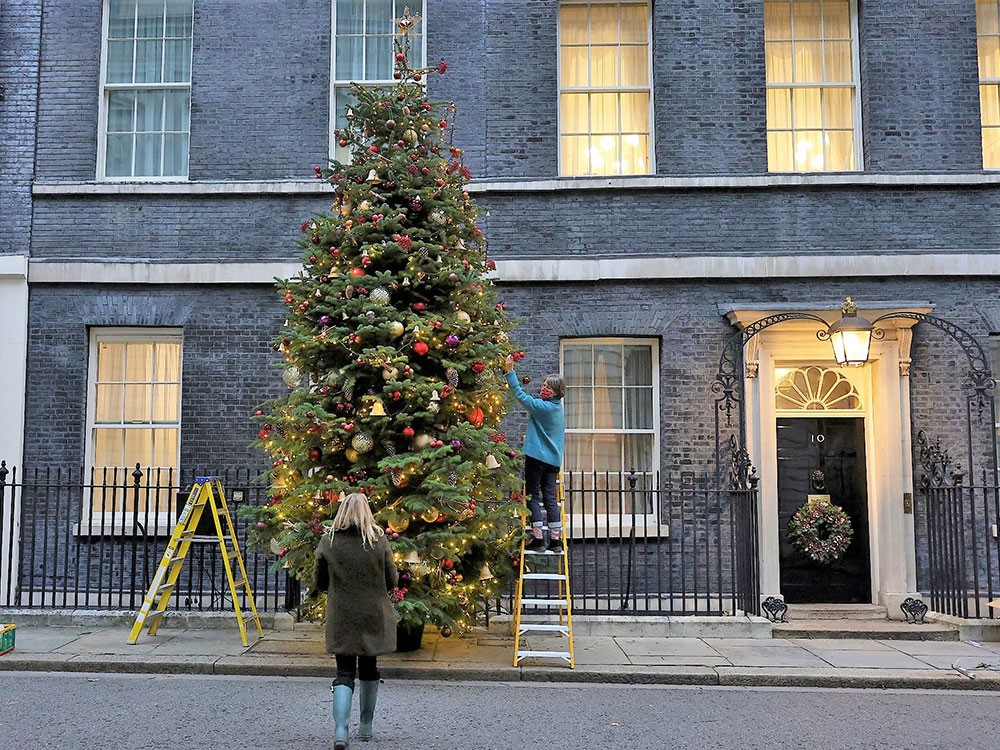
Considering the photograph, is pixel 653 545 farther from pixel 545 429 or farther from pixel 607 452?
pixel 545 429

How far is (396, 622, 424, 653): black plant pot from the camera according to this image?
893 cm

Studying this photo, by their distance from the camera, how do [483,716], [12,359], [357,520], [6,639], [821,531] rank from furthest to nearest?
[12,359] → [821,531] → [6,639] → [483,716] → [357,520]

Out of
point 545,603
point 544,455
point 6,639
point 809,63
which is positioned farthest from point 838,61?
point 6,639

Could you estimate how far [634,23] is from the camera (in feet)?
41.3

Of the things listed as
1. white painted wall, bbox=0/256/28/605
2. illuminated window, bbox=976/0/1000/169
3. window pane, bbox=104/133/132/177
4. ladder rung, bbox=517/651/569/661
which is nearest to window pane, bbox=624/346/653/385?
ladder rung, bbox=517/651/569/661

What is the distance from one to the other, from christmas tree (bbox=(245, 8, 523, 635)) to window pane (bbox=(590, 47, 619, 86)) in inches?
144

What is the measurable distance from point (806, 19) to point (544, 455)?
7.18 metres

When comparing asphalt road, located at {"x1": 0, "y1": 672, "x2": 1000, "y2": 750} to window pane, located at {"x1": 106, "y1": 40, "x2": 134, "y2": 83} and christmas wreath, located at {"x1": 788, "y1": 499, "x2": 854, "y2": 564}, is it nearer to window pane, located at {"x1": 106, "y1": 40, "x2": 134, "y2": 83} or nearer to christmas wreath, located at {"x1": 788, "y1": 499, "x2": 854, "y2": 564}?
christmas wreath, located at {"x1": 788, "y1": 499, "x2": 854, "y2": 564}

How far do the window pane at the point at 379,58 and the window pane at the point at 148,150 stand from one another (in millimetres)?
2879

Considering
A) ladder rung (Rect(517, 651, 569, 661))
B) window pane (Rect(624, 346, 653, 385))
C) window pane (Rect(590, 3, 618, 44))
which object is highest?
window pane (Rect(590, 3, 618, 44))

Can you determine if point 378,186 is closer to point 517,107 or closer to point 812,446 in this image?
point 517,107

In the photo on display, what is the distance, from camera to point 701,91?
1212 centimetres

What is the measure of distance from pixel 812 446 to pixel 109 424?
8.74 meters

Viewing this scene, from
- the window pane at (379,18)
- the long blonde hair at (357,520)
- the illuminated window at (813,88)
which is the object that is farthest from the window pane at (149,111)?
the long blonde hair at (357,520)
